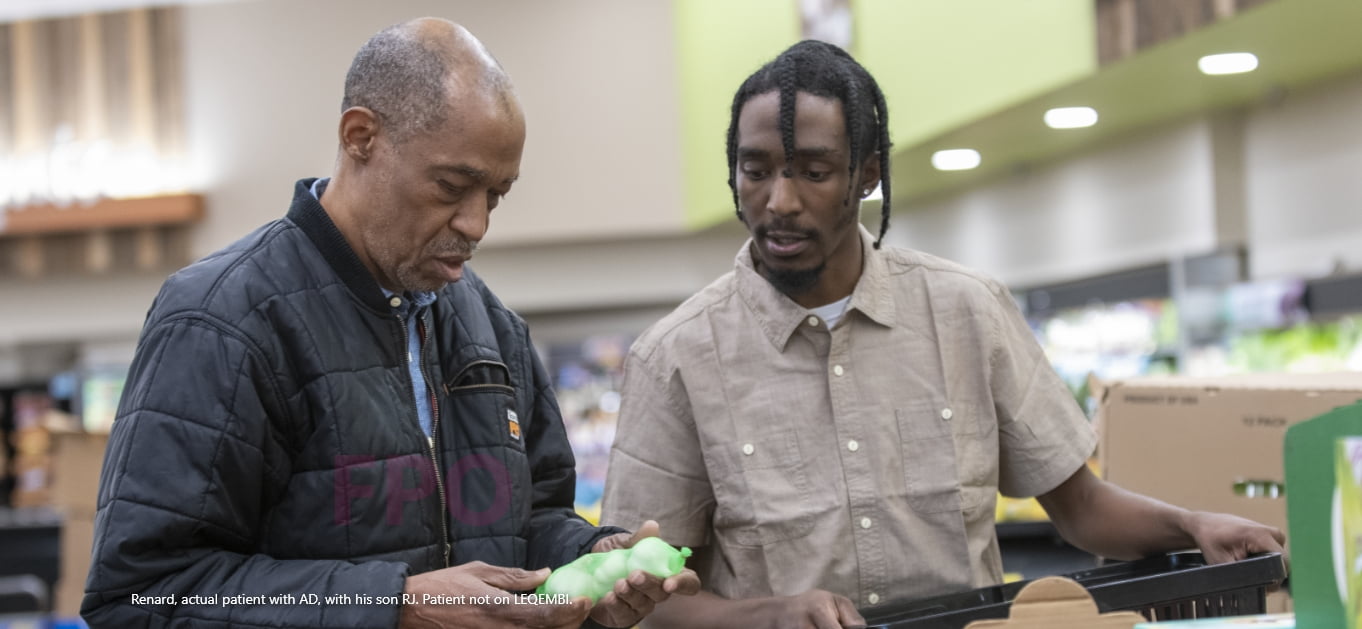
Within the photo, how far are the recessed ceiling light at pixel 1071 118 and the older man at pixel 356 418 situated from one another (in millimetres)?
4354

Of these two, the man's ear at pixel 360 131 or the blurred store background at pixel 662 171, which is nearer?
the man's ear at pixel 360 131

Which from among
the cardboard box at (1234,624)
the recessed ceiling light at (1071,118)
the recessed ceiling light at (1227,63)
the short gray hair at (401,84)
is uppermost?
the recessed ceiling light at (1227,63)

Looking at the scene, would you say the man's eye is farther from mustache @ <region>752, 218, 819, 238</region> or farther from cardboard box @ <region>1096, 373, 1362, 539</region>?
cardboard box @ <region>1096, 373, 1362, 539</region>

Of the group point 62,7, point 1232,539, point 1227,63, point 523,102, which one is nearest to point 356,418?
point 1232,539

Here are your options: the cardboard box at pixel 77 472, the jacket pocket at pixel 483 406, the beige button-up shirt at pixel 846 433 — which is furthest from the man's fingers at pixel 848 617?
the cardboard box at pixel 77 472

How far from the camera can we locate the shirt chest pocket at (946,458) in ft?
6.83

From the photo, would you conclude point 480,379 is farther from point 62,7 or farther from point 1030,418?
point 62,7

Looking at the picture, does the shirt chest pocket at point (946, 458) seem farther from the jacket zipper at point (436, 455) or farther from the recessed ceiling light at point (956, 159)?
the recessed ceiling light at point (956, 159)

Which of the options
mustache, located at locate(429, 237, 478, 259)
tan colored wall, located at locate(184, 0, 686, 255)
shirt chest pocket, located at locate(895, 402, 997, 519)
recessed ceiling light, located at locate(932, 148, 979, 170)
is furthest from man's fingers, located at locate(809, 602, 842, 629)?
tan colored wall, located at locate(184, 0, 686, 255)

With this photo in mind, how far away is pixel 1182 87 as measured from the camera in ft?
17.5

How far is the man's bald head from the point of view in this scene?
1.71 metres

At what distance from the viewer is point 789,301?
213 centimetres

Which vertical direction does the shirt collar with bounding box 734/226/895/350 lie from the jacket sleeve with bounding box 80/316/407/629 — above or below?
above

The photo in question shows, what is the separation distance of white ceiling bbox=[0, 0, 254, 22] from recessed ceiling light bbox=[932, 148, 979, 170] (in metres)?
5.41
